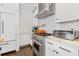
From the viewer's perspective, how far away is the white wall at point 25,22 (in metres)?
1.35

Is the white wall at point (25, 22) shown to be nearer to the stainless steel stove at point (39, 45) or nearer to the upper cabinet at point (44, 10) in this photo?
the stainless steel stove at point (39, 45)

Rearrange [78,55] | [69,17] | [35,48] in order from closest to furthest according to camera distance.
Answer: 1. [78,55]
2. [69,17]
3. [35,48]

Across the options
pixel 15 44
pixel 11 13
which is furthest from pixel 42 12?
pixel 15 44

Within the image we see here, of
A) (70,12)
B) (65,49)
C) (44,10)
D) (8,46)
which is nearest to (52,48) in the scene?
(65,49)

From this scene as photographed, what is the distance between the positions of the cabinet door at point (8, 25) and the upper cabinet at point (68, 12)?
65 cm

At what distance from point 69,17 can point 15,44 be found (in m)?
0.83

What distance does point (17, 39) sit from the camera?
1.51m

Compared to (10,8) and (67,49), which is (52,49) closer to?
(67,49)

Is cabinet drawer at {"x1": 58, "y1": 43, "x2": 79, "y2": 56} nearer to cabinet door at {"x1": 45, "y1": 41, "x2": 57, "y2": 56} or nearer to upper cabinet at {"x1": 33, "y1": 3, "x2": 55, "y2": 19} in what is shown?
cabinet door at {"x1": 45, "y1": 41, "x2": 57, "y2": 56}

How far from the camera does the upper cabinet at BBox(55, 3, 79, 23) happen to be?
3.69ft

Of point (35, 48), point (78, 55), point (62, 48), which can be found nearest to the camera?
point (78, 55)

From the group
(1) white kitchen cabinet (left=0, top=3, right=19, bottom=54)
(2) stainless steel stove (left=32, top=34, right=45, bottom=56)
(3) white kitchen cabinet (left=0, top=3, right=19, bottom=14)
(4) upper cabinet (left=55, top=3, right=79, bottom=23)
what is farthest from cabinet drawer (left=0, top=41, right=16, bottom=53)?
(4) upper cabinet (left=55, top=3, right=79, bottom=23)

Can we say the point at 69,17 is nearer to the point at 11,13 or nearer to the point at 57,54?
the point at 57,54


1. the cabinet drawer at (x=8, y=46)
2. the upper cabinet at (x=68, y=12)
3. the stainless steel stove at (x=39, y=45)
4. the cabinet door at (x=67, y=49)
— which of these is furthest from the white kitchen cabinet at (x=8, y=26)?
the cabinet door at (x=67, y=49)
